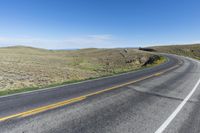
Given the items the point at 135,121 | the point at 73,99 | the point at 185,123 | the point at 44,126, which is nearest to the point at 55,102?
the point at 73,99

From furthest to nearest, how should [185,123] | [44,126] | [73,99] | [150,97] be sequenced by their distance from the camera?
1. [150,97]
2. [73,99]
3. [185,123]
4. [44,126]

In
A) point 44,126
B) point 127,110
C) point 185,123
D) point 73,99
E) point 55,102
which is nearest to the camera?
point 44,126

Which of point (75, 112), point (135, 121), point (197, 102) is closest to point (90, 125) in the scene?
point (75, 112)

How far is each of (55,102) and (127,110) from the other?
3.23 metres

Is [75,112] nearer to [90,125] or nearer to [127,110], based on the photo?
[90,125]

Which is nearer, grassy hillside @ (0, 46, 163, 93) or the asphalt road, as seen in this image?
the asphalt road

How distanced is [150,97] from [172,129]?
11.1 feet

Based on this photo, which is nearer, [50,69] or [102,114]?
[102,114]

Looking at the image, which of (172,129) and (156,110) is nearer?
(172,129)

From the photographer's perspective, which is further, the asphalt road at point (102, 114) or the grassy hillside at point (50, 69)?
the grassy hillside at point (50, 69)

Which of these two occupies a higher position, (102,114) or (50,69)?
(102,114)

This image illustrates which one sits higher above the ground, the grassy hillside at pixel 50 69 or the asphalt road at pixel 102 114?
the asphalt road at pixel 102 114

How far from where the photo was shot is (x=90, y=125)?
15.9ft

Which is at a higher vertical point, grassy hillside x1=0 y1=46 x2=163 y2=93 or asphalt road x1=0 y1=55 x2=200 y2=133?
asphalt road x1=0 y1=55 x2=200 y2=133
